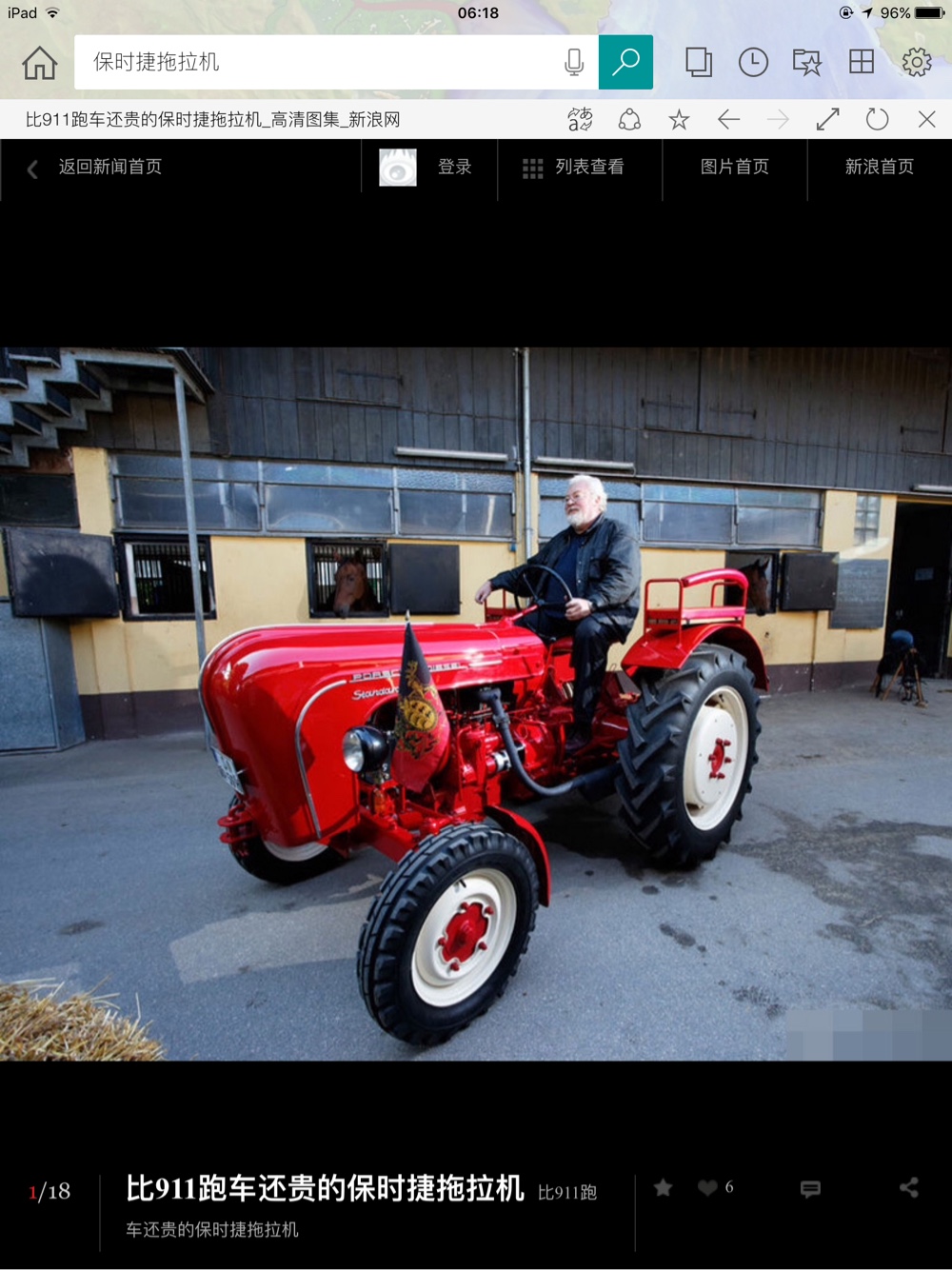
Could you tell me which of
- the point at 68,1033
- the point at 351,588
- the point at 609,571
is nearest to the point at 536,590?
the point at 609,571

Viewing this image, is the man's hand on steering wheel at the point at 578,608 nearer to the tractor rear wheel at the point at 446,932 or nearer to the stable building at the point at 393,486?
the tractor rear wheel at the point at 446,932

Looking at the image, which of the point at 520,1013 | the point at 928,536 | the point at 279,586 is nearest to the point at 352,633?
the point at 520,1013

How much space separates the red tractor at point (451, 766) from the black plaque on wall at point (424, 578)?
114 inches

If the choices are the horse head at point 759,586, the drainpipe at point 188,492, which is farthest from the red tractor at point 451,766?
the horse head at point 759,586

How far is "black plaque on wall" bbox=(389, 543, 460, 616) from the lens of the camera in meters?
5.10

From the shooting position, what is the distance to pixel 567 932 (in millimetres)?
1874

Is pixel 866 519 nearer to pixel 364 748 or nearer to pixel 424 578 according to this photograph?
pixel 424 578

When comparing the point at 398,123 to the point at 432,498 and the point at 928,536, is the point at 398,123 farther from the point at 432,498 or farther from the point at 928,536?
the point at 928,536

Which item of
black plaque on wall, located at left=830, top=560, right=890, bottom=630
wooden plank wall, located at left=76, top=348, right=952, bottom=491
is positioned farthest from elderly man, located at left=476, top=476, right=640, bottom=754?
black plaque on wall, located at left=830, top=560, right=890, bottom=630

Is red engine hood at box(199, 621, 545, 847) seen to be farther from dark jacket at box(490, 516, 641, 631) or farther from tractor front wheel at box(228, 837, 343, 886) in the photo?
dark jacket at box(490, 516, 641, 631)

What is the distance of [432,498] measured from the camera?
5234mm

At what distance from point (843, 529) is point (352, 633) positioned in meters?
7.37

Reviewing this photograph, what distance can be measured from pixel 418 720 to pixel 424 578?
384cm

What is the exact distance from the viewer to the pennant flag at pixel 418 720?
1.44 metres
